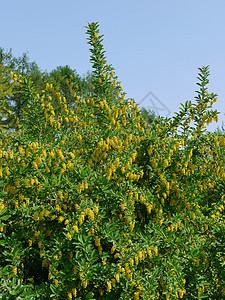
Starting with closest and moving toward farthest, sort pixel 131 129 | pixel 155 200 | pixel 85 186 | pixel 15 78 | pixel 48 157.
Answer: pixel 85 186, pixel 48 157, pixel 155 200, pixel 15 78, pixel 131 129

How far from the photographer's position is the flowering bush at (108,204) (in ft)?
10.6

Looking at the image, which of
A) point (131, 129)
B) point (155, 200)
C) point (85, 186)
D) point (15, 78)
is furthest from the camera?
point (131, 129)

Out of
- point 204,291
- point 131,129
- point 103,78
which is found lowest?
point 204,291

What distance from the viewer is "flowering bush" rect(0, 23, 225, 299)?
3.24 metres

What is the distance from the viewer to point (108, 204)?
12.0ft

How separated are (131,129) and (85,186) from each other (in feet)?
5.27

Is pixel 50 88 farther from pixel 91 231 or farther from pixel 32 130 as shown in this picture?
pixel 91 231

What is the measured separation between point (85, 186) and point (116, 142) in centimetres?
80

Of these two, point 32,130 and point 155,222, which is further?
point 32,130

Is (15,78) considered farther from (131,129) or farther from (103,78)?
(131,129)

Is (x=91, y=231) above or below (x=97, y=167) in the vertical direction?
below

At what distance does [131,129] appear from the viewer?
4.64 m

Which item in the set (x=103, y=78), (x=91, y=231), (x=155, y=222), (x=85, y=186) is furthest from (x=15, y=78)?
(x=155, y=222)

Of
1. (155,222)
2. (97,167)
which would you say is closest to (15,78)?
(97,167)
